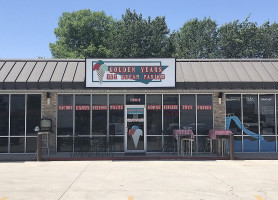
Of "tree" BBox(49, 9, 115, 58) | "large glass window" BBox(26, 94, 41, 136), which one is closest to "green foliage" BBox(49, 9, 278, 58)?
"tree" BBox(49, 9, 115, 58)

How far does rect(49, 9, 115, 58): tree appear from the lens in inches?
1709

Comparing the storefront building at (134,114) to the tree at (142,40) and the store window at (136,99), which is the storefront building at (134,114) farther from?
the tree at (142,40)

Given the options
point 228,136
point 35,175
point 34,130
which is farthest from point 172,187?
point 34,130

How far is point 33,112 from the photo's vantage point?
1537 cm

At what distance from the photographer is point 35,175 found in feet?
35.2

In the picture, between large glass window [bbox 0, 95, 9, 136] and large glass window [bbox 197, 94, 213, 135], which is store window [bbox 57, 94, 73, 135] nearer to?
large glass window [bbox 0, 95, 9, 136]

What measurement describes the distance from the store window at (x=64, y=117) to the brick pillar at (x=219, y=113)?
23.8 feet

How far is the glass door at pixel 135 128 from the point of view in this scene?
15.6 m

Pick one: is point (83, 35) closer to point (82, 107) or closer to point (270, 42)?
point (270, 42)

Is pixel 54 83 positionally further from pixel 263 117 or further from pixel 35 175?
pixel 263 117

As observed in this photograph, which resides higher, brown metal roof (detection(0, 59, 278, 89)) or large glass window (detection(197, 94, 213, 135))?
brown metal roof (detection(0, 59, 278, 89))

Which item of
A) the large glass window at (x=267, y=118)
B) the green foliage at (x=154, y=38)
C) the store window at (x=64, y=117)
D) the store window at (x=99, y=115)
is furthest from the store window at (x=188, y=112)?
the green foliage at (x=154, y=38)

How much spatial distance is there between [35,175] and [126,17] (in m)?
34.0

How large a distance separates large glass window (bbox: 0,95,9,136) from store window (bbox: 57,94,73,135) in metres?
2.53
